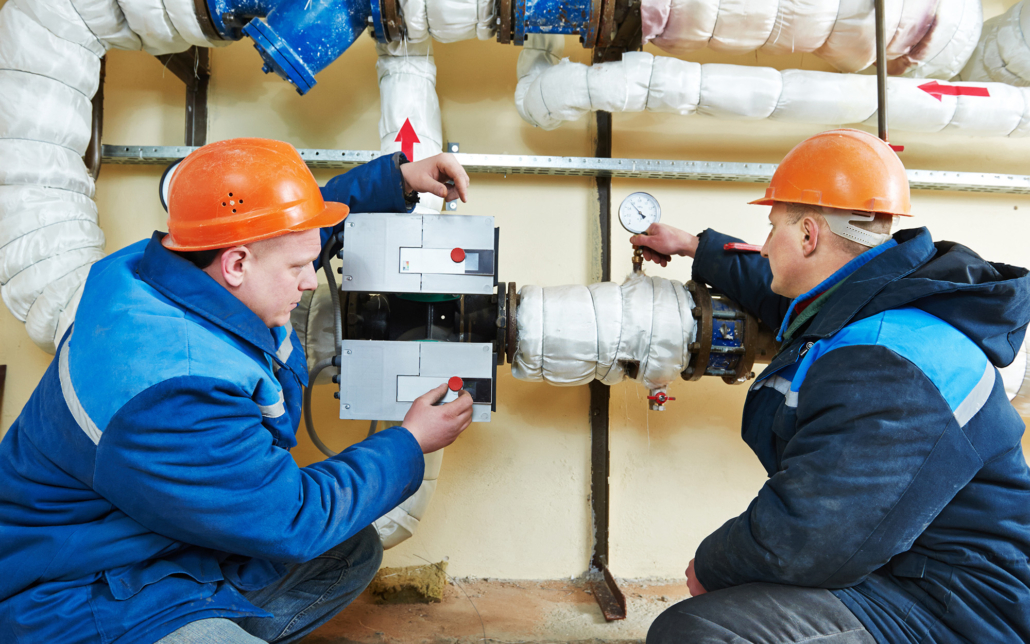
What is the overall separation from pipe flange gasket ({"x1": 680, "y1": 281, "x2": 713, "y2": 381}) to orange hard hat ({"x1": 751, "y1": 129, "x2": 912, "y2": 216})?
0.31m

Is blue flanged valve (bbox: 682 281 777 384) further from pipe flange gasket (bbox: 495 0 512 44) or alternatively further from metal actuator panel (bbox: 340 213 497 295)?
pipe flange gasket (bbox: 495 0 512 44)

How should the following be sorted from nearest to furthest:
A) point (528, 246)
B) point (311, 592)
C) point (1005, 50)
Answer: point (311, 592), point (1005, 50), point (528, 246)

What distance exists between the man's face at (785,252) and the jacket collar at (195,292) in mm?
890

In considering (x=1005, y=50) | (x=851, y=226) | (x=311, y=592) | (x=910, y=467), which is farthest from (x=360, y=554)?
(x=1005, y=50)

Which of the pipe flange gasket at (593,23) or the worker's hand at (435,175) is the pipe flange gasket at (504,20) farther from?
the worker's hand at (435,175)

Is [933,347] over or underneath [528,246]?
underneath

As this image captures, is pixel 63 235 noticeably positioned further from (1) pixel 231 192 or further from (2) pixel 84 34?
(1) pixel 231 192

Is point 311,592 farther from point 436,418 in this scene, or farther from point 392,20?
point 392,20

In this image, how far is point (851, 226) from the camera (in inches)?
40.5

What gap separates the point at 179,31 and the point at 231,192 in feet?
2.59

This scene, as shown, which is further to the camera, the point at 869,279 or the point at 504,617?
the point at 504,617

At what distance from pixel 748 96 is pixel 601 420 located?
95 cm

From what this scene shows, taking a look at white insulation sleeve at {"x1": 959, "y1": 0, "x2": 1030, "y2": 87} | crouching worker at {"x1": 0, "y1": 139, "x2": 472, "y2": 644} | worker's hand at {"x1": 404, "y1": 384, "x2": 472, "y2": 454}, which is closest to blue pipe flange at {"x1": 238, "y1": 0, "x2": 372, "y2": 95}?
crouching worker at {"x1": 0, "y1": 139, "x2": 472, "y2": 644}

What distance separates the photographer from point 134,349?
80 centimetres
